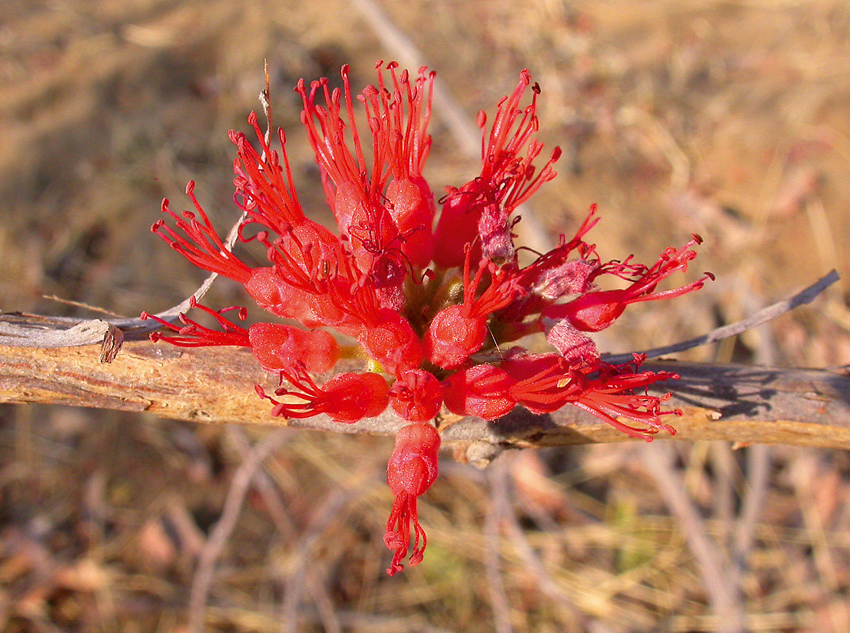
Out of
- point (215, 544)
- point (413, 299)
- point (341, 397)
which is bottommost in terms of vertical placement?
point (215, 544)

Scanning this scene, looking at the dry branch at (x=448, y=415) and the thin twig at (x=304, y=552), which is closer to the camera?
the dry branch at (x=448, y=415)

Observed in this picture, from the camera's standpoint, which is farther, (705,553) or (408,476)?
(705,553)

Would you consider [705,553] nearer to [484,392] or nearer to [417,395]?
[484,392]

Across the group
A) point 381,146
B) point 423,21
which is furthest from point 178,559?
point 423,21

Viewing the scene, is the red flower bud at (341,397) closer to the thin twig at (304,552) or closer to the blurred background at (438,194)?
the blurred background at (438,194)

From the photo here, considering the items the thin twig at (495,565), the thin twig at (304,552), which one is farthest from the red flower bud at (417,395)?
the thin twig at (304,552)

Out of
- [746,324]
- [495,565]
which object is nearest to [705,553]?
[495,565]

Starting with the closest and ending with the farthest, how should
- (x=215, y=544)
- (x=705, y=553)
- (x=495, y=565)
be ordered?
(x=705, y=553) → (x=215, y=544) → (x=495, y=565)

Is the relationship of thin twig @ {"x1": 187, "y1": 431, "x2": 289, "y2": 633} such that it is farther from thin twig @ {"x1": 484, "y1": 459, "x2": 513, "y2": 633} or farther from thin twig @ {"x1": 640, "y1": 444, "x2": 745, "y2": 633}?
thin twig @ {"x1": 640, "y1": 444, "x2": 745, "y2": 633}
